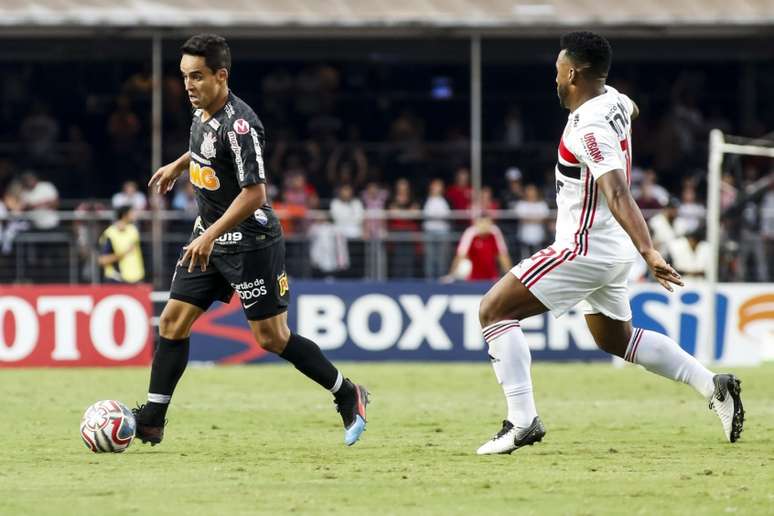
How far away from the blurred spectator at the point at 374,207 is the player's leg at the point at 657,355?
13.5m

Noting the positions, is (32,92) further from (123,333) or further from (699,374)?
(699,374)

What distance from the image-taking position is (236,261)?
30.2ft

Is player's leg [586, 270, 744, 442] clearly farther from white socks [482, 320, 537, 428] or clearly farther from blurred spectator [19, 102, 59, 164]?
blurred spectator [19, 102, 59, 164]

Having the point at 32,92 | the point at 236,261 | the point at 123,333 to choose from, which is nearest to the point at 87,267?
the point at 123,333

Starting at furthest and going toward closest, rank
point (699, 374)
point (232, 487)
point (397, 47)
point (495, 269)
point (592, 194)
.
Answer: point (397, 47) < point (495, 269) < point (699, 374) < point (592, 194) < point (232, 487)

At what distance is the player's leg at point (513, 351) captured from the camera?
29.3 ft

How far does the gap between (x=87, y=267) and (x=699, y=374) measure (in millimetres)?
14442

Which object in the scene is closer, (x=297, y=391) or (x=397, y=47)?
(x=297, y=391)

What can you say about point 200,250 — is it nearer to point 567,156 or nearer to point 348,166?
point 567,156

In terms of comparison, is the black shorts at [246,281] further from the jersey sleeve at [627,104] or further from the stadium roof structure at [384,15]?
the stadium roof structure at [384,15]

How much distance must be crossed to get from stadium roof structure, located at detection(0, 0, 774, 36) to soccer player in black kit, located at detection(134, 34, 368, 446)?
520 inches

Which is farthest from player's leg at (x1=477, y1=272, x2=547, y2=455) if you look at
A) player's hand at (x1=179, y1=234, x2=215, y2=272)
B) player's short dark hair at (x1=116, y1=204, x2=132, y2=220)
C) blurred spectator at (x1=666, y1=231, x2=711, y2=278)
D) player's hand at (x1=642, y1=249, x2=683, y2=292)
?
player's short dark hair at (x1=116, y1=204, x2=132, y2=220)

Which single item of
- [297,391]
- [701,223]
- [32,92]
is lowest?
[297,391]

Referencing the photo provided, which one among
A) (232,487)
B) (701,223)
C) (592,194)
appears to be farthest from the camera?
(701,223)
